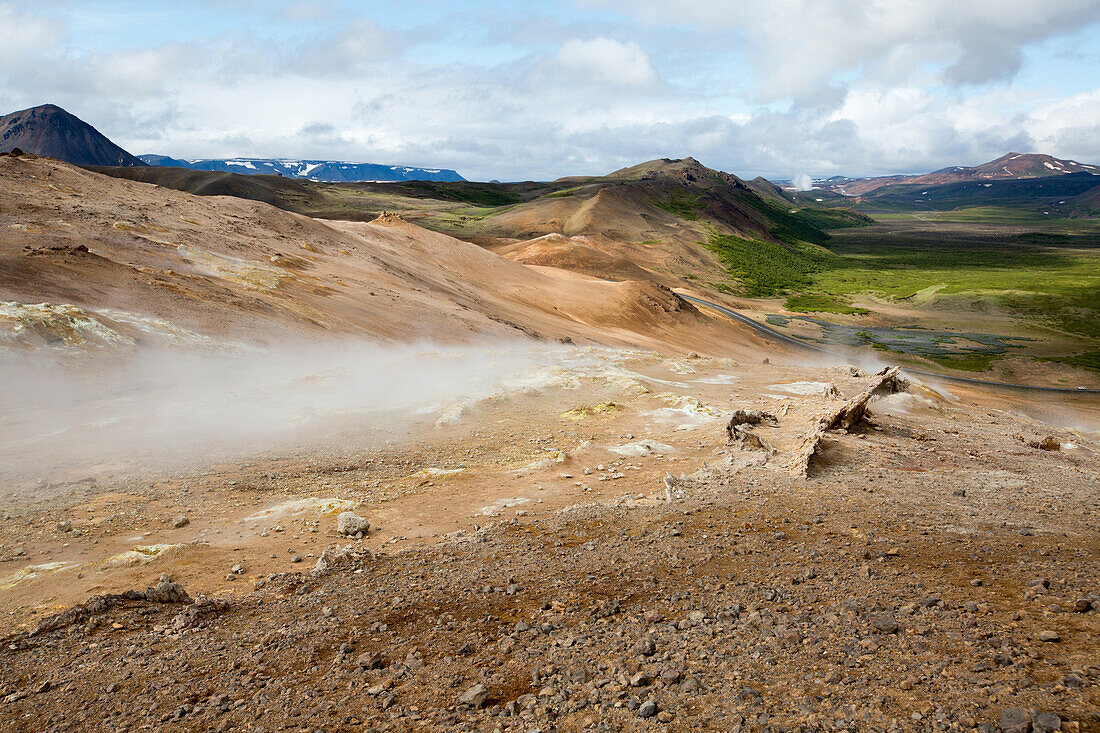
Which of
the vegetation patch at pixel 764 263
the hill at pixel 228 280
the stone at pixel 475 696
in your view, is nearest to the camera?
the stone at pixel 475 696

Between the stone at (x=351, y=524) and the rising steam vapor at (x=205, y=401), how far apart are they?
4439 mm

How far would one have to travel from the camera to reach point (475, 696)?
18.0 ft

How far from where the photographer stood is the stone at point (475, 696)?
5.41 m

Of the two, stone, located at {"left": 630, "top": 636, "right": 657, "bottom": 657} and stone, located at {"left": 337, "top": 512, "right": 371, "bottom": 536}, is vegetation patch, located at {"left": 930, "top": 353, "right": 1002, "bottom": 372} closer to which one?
stone, located at {"left": 337, "top": 512, "right": 371, "bottom": 536}

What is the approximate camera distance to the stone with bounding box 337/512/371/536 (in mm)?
9648

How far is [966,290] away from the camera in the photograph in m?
91.9

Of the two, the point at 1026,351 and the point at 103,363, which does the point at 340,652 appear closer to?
the point at 103,363

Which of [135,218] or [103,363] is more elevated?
[135,218]

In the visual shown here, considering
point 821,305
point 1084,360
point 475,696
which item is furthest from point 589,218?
point 475,696

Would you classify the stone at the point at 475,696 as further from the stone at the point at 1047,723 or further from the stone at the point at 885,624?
the stone at the point at 1047,723

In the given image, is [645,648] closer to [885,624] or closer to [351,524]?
[885,624]

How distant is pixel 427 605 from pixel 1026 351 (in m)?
74.5

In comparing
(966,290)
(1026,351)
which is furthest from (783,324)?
(966,290)

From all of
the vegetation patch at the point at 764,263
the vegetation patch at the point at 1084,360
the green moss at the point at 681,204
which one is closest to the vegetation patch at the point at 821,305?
the vegetation patch at the point at 764,263
